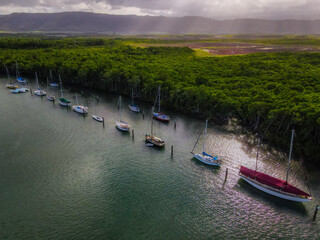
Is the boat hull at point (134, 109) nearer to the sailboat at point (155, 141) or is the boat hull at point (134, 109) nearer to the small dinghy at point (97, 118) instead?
the small dinghy at point (97, 118)

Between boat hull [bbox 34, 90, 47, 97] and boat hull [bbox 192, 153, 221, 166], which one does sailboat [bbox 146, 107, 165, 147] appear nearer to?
boat hull [bbox 192, 153, 221, 166]

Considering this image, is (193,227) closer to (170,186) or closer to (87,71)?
(170,186)

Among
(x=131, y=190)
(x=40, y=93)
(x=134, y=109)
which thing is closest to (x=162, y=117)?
(x=134, y=109)

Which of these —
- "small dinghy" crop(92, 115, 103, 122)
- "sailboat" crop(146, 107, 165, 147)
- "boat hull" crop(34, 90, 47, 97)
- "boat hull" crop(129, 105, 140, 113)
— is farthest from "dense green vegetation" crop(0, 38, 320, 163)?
"small dinghy" crop(92, 115, 103, 122)

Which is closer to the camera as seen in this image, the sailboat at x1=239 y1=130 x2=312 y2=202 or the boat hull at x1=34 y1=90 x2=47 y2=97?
the sailboat at x1=239 y1=130 x2=312 y2=202

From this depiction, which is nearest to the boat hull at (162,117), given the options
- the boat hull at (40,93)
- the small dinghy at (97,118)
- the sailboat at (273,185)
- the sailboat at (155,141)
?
the sailboat at (155,141)
